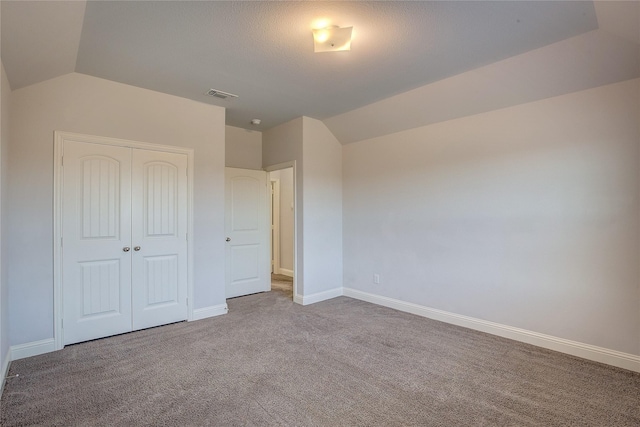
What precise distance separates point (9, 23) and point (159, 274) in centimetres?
253

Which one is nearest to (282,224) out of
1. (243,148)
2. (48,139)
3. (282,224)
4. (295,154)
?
(282,224)

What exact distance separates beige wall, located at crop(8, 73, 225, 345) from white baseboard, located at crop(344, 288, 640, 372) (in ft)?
8.88

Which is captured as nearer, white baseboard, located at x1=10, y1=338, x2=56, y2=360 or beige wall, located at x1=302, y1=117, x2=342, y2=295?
white baseboard, located at x1=10, y1=338, x2=56, y2=360

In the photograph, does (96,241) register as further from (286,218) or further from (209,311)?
(286,218)

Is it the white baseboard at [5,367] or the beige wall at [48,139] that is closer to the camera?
the white baseboard at [5,367]

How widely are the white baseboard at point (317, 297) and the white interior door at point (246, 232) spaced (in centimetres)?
96

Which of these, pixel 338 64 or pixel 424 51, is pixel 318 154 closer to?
pixel 338 64

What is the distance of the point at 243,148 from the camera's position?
525cm

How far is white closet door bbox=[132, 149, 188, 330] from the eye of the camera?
11.5ft

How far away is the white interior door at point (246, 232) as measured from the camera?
16.4ft

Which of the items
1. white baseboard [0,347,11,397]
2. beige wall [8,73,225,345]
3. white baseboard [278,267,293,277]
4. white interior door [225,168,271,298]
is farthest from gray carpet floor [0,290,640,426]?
white baseboard [278,267,293,277]

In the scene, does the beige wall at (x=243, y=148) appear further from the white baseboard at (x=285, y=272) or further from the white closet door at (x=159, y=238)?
the white baseboard at (x=285, y=272)

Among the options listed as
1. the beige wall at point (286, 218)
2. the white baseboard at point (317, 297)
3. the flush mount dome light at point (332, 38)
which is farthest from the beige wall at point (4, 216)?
the beige wall at point (286, 218)

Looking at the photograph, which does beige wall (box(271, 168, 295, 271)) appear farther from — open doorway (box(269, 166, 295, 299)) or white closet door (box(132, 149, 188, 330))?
white closet door (box(132, 149, 188, 330))
